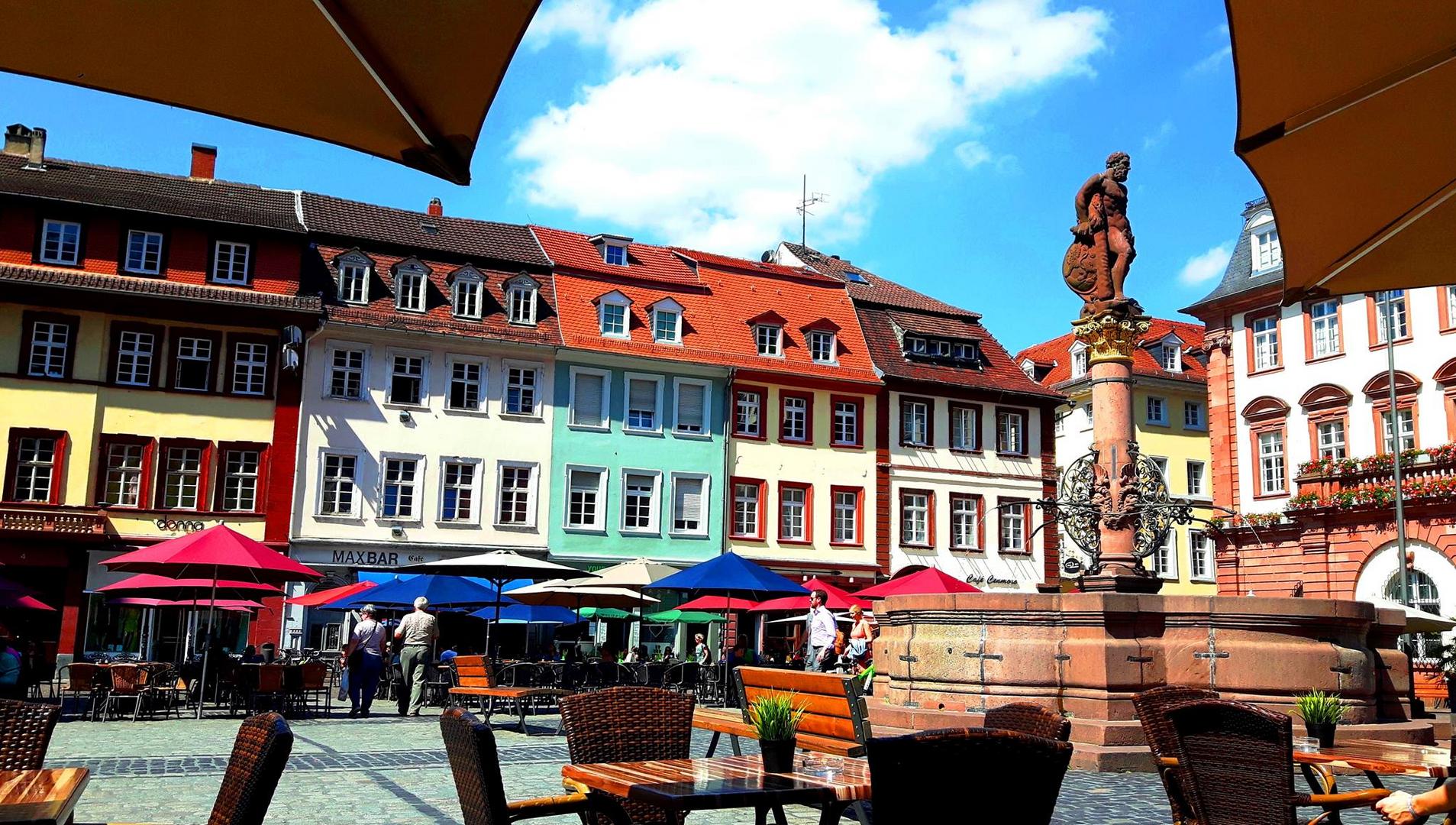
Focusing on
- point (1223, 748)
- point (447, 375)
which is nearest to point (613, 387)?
point (447, 375)

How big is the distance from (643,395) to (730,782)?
32683 millimetres

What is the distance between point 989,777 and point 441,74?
2.50 m

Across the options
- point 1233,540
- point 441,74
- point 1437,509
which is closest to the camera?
point 441,74

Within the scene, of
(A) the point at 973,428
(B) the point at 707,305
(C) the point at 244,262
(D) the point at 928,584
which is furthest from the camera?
(A) the point at 973,428

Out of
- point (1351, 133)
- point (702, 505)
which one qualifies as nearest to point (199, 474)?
point (702, 505)

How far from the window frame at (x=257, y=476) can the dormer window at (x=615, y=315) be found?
9937 mm

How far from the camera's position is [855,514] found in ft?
129

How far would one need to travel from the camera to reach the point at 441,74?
153 inches

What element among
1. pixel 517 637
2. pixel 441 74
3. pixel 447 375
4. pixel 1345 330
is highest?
pixel 1345 330

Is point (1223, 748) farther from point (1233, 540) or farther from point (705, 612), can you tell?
point (1233, 540)

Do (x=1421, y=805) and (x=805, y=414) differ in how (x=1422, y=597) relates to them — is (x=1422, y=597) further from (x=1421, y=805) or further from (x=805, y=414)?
(x=1421, y=805)

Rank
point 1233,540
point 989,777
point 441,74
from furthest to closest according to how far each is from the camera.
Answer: point 1233,540 → point 441,74 → point 989,777

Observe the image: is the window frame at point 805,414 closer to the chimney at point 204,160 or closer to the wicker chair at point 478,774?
the chimney at point 204,160

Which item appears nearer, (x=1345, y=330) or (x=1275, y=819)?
(x=1275, y=819)
